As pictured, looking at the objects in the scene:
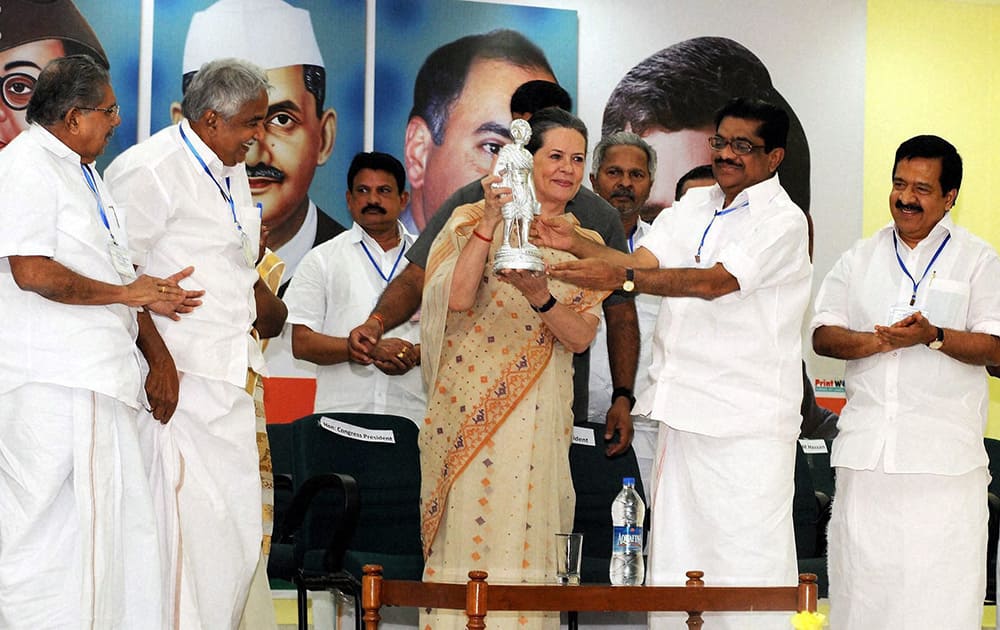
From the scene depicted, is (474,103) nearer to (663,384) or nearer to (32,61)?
(32,61)

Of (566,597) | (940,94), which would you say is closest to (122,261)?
(566,597)

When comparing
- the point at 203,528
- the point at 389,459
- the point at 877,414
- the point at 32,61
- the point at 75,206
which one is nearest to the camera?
the point at 75,206

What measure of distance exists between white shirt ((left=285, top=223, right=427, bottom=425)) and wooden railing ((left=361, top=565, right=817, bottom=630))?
2.89 metres

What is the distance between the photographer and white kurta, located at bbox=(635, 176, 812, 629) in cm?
405

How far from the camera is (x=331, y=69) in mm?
6625

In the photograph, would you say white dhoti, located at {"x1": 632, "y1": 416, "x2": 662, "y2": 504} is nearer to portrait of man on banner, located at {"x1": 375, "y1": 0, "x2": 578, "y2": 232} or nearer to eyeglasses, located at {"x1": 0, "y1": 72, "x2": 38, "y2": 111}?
portrait of man on banner, located at {"x1": 375, "y1": 0, "x2": 578, "y2": 232}

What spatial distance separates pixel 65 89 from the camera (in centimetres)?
361

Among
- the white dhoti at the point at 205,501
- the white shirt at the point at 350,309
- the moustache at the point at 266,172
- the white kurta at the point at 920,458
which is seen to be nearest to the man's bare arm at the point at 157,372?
the white dhoti at the point at 205,501

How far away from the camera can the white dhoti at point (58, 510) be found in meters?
3.42

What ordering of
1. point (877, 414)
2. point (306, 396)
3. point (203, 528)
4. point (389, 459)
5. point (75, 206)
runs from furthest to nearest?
1. point (306, 396)
2. point (389, 459)
3. point (877, 414)
4. point (203, 528)
5. point (75, 206)

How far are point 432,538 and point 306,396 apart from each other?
2645mm

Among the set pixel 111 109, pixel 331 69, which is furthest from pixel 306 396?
pixel 111 109

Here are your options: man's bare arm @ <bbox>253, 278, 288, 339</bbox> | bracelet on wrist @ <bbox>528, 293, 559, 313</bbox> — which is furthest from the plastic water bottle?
man's bare arm @ <bbox>253, 278, 288, 339</bbox>

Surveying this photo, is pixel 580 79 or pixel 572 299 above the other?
pixel 580 79
